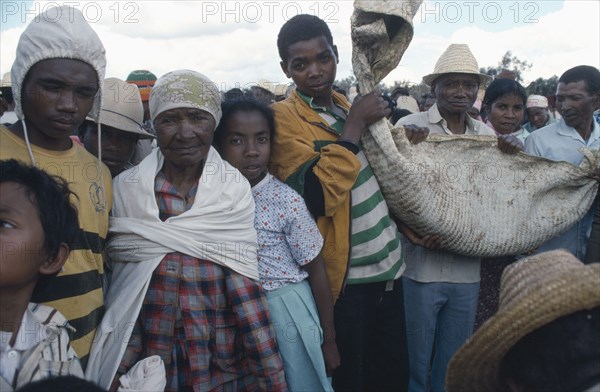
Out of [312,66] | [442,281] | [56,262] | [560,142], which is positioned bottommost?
[442,281]

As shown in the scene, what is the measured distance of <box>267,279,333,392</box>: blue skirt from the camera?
213 centimetres

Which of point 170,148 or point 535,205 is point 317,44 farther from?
point 535,205

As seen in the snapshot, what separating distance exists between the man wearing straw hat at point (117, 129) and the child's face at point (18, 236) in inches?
42.6

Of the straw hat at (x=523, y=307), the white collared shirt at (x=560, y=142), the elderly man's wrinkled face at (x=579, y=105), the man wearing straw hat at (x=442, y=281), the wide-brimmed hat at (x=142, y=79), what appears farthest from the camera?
the wide-brimmed hat at (x=142, y=79)

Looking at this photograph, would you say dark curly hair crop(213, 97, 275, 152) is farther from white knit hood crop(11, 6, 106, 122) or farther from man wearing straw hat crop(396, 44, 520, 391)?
man wearing straw hat crop(396, 44, 520, 391)

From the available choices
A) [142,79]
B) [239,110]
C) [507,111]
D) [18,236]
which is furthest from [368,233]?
[142,79]

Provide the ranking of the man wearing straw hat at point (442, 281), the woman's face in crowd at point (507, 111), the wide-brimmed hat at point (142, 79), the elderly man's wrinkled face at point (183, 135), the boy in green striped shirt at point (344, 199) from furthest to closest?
the wide-brimmed hat at point (142, 79) < the woman's face in crowd at point (507, 111) < the man wearing straw hat at point (442, 281) < the boy in green striped shirt at point (344, 199) < the elderly man's wrinkled face at point (183, 135)

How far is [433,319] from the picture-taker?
2900 millimetres

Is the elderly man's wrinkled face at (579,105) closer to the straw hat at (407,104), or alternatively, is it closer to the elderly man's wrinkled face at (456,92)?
the elderly man's wrinkled face at (456,92)

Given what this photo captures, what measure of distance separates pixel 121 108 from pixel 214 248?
115 centimetres

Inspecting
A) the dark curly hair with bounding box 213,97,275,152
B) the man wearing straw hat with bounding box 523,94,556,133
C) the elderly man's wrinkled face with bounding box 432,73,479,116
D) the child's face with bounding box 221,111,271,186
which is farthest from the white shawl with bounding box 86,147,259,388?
the man wearing straw hat with bounding box 523,94,556,133

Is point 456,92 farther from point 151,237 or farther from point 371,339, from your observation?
point 151,237

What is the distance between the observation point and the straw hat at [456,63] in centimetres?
307

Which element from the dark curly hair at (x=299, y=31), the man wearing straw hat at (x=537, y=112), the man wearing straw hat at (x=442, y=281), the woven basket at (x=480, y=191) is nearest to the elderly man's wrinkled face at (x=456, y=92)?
the man wearing straw hat at (x=442, y=281)
